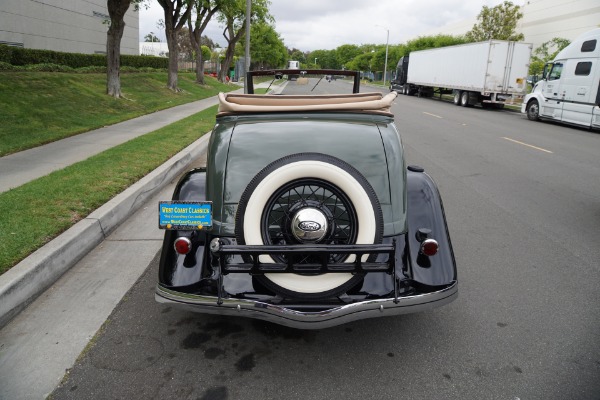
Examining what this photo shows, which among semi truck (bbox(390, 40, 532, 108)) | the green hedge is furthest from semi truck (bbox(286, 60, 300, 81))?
the green hedge

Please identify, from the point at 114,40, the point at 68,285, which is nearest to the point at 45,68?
the point at 114,40

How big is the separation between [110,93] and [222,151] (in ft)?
47.7

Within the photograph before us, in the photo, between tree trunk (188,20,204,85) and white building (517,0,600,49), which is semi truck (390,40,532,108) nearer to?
tree trunk (188,20,204,85)

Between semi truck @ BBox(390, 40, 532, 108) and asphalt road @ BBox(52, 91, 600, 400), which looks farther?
semi truck @ BBox(390, 40, 532, 108)

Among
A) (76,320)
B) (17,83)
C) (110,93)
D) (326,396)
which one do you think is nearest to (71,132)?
(17,83)

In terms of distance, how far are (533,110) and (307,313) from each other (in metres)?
19.7

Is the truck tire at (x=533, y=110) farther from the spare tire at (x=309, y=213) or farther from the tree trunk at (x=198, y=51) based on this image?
the tree trunk at (x=198, y=51)

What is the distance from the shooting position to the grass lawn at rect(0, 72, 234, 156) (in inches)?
373

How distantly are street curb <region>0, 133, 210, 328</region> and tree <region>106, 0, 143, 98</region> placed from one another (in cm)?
1059

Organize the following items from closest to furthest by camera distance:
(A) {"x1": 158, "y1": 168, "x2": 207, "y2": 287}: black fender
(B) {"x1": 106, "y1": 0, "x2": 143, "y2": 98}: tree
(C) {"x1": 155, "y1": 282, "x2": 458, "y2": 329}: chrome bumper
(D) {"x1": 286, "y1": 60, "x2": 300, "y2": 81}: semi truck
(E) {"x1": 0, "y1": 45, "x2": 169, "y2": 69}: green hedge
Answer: (C) {"x1": 155, "y1": 282, "x2": 458, "y2": 329}: chrome bumper → (A) {"x1": 158, "y1": 168, "x2": 207, "y2": 287}: black fender → (D) {"x1": 286, "y1": 60, "x2": 300, "y2": 81}: semi truck → (B) {"x1": 106, "y1": 0, "x2": 143, "y2": 98}: tree → (E) {"x1": 0, "y1": 45, "x2": 169, "y2": 69}: green hedge

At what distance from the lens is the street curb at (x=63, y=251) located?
327 cm

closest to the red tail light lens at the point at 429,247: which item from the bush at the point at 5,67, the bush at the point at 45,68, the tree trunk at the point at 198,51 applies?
the bush at the point at 5,67

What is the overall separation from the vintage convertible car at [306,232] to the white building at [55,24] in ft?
70.7

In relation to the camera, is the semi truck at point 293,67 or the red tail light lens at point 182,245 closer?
the red tail light lens at point 182,245
